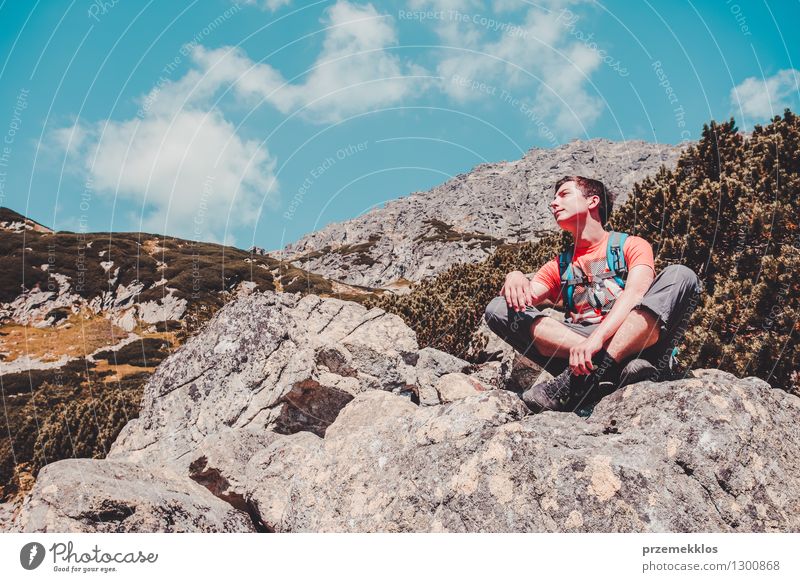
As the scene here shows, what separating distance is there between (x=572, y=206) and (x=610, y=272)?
861mm

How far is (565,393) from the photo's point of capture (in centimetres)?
496

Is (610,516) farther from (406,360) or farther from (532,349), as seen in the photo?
(406,360)

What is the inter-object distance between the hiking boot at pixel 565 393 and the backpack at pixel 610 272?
81 cm

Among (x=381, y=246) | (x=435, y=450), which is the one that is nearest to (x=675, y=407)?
(x=435, y=450)

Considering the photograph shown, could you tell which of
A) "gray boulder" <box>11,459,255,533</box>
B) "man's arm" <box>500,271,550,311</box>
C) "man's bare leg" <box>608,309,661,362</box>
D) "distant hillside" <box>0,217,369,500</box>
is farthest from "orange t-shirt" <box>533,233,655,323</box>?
"distant hillside" <box>0,217,369,500</box>

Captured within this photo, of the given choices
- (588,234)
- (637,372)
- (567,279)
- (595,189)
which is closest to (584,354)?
(637,372)

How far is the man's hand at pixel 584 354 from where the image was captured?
14.3ft

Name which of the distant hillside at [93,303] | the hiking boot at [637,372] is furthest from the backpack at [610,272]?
the distant hillside at [93,303]

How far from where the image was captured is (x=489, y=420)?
4.45 meters

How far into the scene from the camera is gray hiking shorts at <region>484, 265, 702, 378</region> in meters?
4.41

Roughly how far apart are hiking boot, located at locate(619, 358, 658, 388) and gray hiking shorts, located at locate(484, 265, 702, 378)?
0.26 ft

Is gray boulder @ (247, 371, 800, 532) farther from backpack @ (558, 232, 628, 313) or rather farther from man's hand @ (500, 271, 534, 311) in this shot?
backpack @ (558, 232, 628, 313)

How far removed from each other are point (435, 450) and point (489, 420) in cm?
56

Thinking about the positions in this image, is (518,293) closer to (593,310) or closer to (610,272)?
(593,310)
